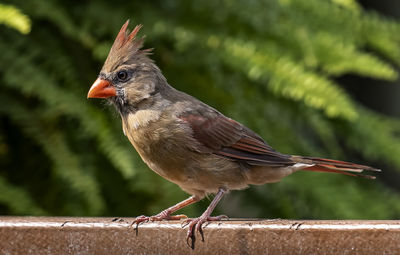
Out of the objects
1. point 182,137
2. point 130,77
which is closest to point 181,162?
point 182,137

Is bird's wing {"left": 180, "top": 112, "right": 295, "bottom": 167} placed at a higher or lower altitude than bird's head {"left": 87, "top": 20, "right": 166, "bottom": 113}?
lower

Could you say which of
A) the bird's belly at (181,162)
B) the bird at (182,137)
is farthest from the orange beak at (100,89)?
the bird's belly at (181,162)

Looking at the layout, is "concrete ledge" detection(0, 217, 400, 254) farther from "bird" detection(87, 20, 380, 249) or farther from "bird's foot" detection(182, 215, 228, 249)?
"bird" detection(87, 20, 380, 249)

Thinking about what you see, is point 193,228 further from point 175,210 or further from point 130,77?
point 130,77

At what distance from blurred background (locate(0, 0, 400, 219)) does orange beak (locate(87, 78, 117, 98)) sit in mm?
48

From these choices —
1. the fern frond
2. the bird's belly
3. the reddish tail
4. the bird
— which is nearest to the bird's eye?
the bird

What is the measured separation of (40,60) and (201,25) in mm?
446

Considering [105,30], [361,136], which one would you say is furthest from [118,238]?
[361,136]

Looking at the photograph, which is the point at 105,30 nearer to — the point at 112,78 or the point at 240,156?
the point at 112,78

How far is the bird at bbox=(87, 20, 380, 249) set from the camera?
1894 mm

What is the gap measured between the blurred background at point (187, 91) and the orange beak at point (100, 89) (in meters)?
0.05

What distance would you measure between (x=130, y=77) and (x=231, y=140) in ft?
1.04

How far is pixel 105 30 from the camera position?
2033 millimetres

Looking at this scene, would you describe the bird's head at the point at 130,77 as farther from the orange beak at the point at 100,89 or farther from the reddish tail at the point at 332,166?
the reddish tail at the point at 332,166
